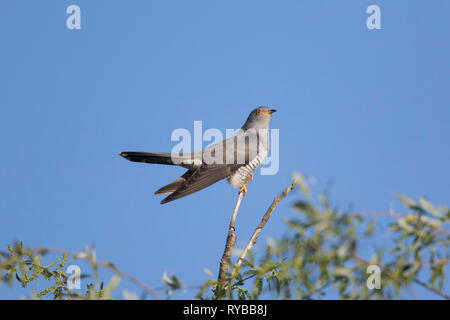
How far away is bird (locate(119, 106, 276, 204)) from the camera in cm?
435

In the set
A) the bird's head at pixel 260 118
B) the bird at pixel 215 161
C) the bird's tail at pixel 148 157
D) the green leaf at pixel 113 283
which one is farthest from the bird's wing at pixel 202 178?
the green leaf at pixel 113 283

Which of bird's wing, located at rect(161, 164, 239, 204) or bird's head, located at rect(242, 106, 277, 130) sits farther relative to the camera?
bird's head, located at rect(242, 106, 277, 130)

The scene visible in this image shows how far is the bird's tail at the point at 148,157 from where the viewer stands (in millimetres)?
4343

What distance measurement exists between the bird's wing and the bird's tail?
1.09 ft

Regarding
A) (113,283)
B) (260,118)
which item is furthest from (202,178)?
(113,283)

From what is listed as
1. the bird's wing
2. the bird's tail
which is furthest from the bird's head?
the bird's tail

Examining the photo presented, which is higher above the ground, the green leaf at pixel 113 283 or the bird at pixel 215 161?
the bird at pixel 215 161

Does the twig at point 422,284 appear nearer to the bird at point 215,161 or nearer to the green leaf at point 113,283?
the green leaf at point 113,283

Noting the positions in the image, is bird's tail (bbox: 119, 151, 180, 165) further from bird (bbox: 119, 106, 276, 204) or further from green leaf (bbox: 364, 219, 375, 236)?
green leaf (bbox: 364, 219, 375, 236)

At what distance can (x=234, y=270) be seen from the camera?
2.00m

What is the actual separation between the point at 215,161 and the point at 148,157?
2.33ft

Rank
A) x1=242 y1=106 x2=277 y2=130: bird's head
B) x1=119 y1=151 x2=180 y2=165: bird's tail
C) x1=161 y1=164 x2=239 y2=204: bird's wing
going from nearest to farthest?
x1=161 y1=164 x2=239 y2=204: bird's wing
x1=119 y1=151 x2=180 y2=165: bird's tail
x1=242 y1=106 x2=277 y2=130: bird's head
